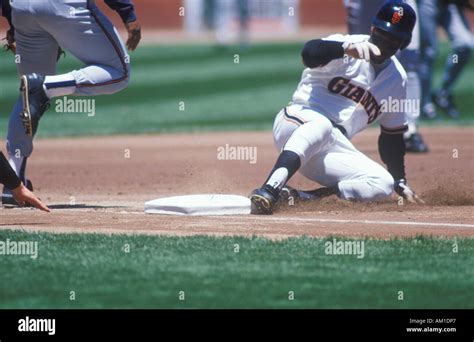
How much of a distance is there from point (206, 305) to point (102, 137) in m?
9.16

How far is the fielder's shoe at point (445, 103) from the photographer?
15.6 m

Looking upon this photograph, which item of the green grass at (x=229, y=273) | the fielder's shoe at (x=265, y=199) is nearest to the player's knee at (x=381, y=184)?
the fielder's shoe at (x=265, y=199)

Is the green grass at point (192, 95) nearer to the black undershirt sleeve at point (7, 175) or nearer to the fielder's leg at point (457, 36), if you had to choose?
the fielder's leg at point (457, 36)

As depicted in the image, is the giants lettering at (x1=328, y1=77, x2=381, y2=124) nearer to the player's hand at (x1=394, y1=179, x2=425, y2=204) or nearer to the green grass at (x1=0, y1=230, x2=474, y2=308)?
the player's hand at (x1=394, y1=179, x2=425, y2=204)

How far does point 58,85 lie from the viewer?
7660 millimetres

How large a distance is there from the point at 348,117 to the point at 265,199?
0.99 meters

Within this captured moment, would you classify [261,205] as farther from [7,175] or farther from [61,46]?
[61,46]

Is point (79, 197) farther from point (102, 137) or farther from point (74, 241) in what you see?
point (102, 137)

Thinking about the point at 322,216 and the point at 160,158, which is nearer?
the point at 322,216

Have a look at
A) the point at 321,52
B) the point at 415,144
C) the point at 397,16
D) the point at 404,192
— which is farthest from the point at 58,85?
the point at 415,144

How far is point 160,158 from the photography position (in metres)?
12.0

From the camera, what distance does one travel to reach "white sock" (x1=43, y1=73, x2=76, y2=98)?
→ 765 cm

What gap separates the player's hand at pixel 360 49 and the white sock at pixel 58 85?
72.5 inches

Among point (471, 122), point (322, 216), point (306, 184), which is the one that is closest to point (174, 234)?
point (322, 216)
